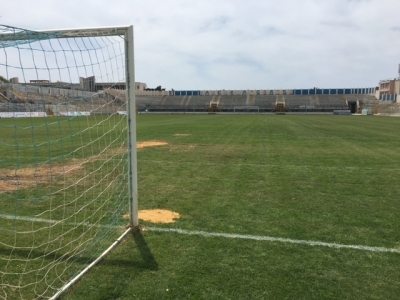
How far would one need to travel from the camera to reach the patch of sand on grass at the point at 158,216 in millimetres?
4824

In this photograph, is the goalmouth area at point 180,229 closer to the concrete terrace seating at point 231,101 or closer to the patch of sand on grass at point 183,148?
the patch of sand on grass at point 183,148

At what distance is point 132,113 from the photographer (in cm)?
426

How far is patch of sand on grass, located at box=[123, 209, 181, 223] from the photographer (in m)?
4.82

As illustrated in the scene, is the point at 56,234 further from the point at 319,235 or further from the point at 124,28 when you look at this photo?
the point at 319,235

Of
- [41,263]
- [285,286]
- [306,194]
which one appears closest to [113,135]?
[306,194]

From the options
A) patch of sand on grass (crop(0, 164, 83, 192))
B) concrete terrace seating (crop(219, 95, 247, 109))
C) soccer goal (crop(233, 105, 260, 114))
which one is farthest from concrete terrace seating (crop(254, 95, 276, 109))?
patch of sand on grass (crop(0, 164, 83, 192))

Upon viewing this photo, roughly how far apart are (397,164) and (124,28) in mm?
8794

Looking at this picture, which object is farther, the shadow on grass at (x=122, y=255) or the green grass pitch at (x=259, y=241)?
the shadow on grass at (x=122, y=255)

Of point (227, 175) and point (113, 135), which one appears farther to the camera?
point (113, 135)

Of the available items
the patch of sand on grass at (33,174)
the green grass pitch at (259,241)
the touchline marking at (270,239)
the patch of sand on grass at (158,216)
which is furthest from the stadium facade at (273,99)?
the touchline marking at (270,239)

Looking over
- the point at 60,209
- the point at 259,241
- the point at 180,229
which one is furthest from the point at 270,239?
the point at 60,209

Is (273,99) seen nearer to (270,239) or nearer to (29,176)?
(29,176)

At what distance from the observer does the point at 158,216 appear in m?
4.99

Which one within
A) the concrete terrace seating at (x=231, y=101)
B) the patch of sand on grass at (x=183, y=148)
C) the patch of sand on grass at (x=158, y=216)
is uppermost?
the concrete terrace seating at (x=231, y=101)
